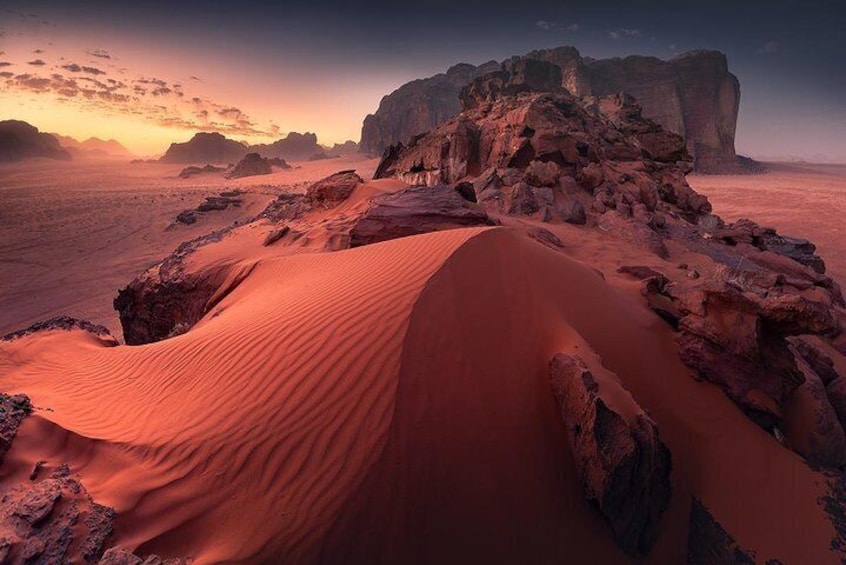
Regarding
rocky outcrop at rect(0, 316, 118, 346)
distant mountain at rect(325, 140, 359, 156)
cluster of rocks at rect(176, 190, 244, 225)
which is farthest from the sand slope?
distant mountain at rect(325, 140, 359, 156)

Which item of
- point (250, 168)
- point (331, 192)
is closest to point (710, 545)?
point (331, 192)

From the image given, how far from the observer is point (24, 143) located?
206 ft

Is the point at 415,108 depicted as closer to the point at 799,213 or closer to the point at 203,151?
the point at 203,151

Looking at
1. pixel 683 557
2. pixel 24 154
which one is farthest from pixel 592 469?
pixel 24 154

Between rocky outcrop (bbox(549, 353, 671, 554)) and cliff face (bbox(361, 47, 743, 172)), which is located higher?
cliff face (bbox(361, 47, 743, 172))

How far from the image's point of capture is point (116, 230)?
19.5 m

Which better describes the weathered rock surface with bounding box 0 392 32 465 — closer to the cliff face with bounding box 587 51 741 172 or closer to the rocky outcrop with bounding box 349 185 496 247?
the rocky outcrop with bounding box 349 185 496 247

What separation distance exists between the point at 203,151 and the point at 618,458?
93741 millimetres

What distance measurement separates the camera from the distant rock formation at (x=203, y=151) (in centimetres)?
7719

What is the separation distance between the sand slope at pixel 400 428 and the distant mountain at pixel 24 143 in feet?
267

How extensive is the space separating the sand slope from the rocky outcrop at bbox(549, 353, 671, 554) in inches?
5.1

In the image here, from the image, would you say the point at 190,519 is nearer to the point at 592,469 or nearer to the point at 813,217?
the point at 592,469

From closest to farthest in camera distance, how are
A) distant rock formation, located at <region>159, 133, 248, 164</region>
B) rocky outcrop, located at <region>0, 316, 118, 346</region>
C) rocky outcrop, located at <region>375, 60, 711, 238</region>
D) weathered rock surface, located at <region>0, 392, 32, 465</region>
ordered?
1. weathered rock surface, located at <region>0, 392, 32, 465</region>
2. rocky outcrop, located at <region>0, 316, 118, 346</region>
3. rocky outcrop, located at <region>375, 60, 711, 238</region>
4. distant rock formation, located at <region>159, 133, 248, 164</region>

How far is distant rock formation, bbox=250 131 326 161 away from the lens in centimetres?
9697
